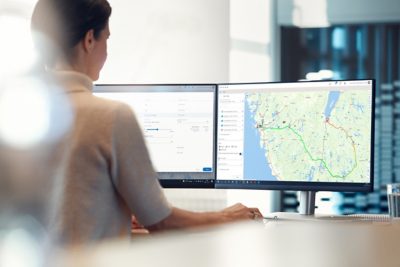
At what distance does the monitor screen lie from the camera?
1907mm

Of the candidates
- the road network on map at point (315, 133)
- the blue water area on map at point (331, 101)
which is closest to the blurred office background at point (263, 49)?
the road network on map at point (315, 133)

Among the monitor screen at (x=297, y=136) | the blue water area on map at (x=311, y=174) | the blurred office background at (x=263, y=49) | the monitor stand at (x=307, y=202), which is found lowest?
the monitor stand at (x=307, y=202)

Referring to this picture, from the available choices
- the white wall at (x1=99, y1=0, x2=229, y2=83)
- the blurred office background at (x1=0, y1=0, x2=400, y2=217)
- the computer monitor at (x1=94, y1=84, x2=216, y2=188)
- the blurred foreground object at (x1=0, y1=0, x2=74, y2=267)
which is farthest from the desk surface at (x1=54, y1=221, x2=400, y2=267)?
the white wall at (x1=99, y1=0, x2=229, y2=83)

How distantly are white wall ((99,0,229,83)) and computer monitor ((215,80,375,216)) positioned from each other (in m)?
2.03

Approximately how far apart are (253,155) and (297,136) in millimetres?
150

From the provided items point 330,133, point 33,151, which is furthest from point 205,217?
point 330,133

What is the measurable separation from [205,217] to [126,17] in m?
2.72

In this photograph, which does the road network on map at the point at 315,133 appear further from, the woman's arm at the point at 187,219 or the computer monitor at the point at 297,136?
the woman's arm at the point at 187,219

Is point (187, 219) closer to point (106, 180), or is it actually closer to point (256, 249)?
point (106, 180)

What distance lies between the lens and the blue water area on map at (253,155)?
2.01 meters

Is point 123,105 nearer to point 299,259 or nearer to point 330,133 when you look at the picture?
point 330,133

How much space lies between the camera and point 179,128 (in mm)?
2066

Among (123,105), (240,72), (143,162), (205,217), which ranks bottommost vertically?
(205,217)

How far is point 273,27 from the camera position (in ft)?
14.5
